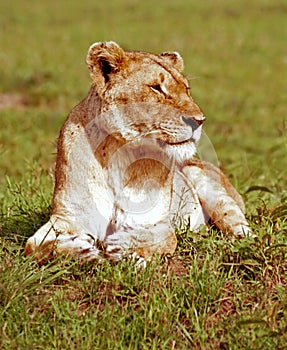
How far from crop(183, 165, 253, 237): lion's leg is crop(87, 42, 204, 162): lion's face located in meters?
0.68

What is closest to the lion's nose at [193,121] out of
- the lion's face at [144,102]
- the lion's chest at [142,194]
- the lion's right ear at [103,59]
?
the lion's face at [144,102]

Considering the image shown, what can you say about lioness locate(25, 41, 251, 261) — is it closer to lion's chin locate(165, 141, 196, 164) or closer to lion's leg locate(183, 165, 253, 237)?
lion's chin locate(165, 141, 196, 164)

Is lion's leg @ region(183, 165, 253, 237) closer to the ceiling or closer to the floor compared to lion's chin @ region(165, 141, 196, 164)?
closer to the floor

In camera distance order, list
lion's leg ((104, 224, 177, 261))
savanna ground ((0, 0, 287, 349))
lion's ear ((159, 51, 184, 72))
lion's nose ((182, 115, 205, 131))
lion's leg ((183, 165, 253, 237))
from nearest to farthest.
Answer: savanna ground ((0, 0, 287, 349)) → lion's nose ((182, 115, 205, 131)) → lion's leg ((104, 224, 177, 261)) → lion's ear ((159, 51, 184, 72)) → lion's leg ((183, 165, 253, 237))

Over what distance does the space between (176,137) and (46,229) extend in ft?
2.88

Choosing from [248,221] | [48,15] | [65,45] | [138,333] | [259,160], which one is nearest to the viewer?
[138,333]

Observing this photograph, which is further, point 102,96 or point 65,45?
point 65,45

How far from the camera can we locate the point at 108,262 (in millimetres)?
4027

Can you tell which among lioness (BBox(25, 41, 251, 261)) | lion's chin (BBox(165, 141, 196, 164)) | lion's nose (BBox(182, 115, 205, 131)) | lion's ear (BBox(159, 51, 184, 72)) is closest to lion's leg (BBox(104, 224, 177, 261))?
lioness (BBox(25, 41, 251, 261))

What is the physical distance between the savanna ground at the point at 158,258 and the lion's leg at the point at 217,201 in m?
0.12

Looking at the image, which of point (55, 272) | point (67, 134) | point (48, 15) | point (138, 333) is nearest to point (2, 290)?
point (55, 272)

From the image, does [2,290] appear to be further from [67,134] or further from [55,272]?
[67,134]

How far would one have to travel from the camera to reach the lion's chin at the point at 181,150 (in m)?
4.07

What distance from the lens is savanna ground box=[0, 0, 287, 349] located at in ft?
11.9
